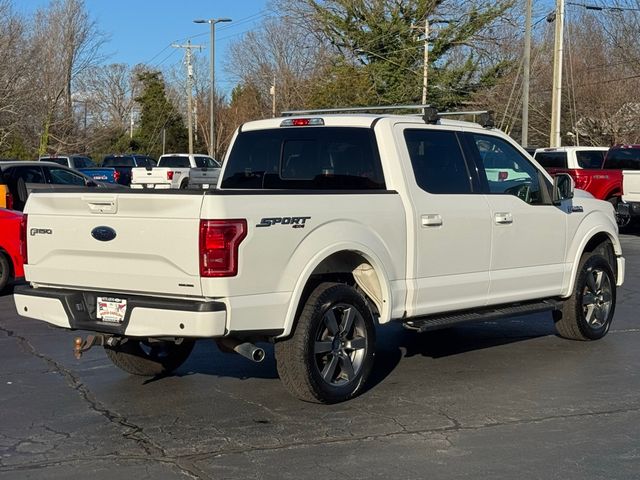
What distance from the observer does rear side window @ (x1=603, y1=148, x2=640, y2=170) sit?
A: 21406 millimetres

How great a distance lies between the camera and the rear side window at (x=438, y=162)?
7152mm

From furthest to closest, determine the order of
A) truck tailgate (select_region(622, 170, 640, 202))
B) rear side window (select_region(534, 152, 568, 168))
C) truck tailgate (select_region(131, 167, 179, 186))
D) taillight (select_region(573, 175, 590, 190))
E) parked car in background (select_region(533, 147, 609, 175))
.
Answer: truck tailgate (select_region(131, 167, 179, 186)) < rear side window (select_region(534, 152, 568, 168)) < parked car in background (select_region(533, 147, 609, 175)) < taillight (select_region(573, 175, 590, 190)) < truck tailgate (select_region(622, 170, 640, 202))

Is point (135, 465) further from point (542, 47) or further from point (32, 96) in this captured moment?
point (542, 47)

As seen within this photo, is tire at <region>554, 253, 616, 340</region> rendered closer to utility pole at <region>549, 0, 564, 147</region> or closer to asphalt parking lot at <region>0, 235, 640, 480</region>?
asphalt parking lot at <region>0, 235, 640, 480</region>

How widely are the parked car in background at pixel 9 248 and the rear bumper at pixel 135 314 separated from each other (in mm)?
5413

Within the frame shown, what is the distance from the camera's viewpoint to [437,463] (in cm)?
527

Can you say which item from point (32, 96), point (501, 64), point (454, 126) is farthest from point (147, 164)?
point (454, 126)

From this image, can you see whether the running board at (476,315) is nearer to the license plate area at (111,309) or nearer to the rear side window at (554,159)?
the license plate area at (111,309)

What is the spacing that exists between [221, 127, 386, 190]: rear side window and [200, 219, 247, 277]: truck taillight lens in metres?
1.73

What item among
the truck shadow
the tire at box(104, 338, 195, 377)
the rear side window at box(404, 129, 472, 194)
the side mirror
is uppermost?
the rear side window at box(404, 129, 472, 194)

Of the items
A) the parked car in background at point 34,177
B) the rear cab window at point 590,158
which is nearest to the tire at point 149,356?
the parked car in background at point 34,177

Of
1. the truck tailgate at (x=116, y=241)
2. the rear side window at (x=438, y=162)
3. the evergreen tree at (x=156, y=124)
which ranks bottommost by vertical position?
the truck tailgate at (x=116, y=241)

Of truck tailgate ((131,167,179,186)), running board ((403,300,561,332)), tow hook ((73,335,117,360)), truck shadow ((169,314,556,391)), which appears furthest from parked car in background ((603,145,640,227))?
truck tailgate ((131,167,179,186))

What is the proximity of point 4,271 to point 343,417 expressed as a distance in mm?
7091
